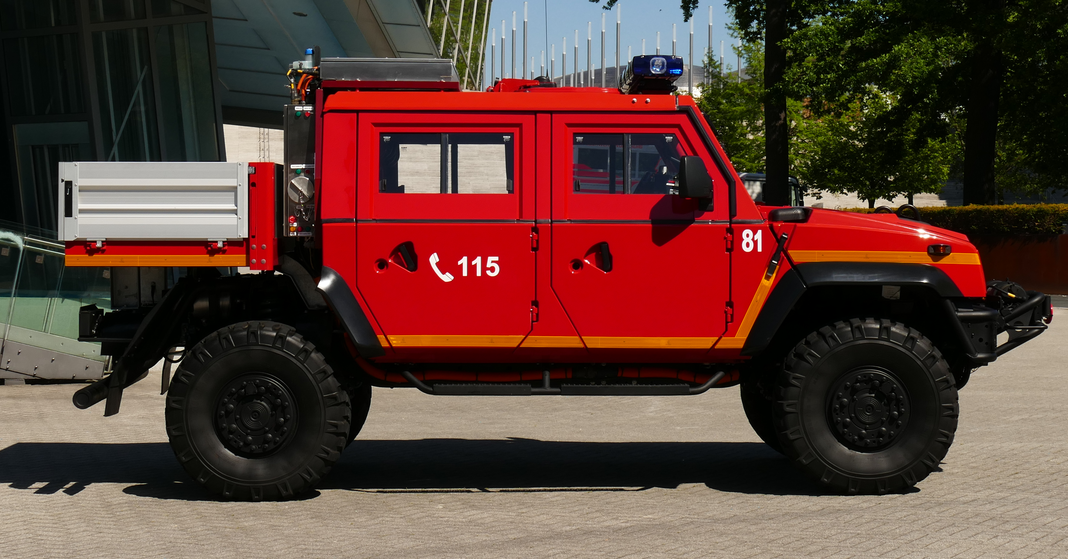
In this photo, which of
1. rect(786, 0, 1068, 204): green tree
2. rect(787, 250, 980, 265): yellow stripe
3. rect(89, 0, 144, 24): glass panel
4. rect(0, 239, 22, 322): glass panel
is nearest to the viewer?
rect(787, 250, 980, 265): yellow stripe

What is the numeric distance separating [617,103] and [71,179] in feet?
10.4

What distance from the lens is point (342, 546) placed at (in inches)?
218

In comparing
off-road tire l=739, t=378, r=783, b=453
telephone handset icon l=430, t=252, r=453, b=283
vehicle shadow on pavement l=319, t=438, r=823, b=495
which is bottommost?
vehicle shadow on pavement l=319, t=438, r=823, b=495

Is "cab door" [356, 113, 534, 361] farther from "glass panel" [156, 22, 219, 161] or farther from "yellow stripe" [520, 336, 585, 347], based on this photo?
"glass panel" [156, 22, 219, 161]

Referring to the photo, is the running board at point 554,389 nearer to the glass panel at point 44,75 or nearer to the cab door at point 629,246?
the cab door at point 629,246

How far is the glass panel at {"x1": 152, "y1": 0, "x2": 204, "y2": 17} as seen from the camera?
2156 centimetres

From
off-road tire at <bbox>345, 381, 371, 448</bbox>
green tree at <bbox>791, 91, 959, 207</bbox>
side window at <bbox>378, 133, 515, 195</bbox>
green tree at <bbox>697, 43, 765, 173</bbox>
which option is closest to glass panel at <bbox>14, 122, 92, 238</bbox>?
off-road tire at <bbox>345, 381, 371, 448</bbox>

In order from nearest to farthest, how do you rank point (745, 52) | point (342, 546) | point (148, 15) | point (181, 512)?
point (342, 546) < point (181, 512) < point (148, 15) < point (745, 52)

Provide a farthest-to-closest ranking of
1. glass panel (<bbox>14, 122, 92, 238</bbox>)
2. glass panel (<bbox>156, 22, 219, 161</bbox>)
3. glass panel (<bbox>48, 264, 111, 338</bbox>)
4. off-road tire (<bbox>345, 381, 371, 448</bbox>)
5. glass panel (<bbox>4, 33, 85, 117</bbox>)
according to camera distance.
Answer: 1. glass panel (<bbox>156, 22, 219, 161</bbox>)
2. glass panel (<bbox>14, 122, 92, 238</bbox>)
3. glass panel (<bbox>4, 33, 85, 117</bbox>)
4. glass panel (<bbox>48, 264, 111, 338</bbox>)
5. off-road tire (<bbox>345, 381, 371, 448</bbox>)

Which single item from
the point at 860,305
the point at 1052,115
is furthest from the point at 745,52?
the point at 860,305

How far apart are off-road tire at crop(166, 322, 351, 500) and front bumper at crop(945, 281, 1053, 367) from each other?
3748mm

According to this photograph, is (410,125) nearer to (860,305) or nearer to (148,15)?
(860,305)

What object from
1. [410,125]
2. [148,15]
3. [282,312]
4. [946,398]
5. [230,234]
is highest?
[148,15]

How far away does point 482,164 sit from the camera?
6605 millimetres
